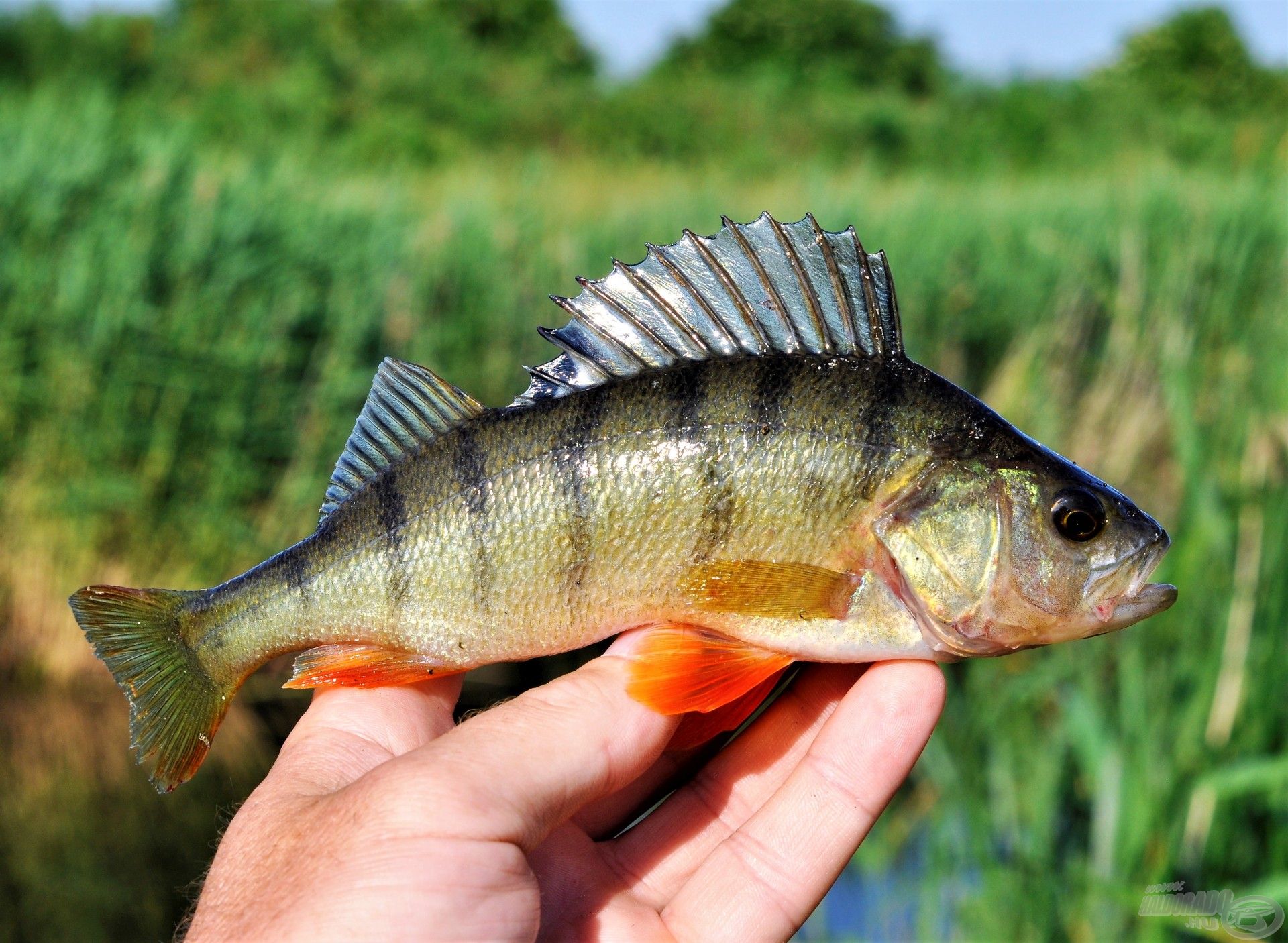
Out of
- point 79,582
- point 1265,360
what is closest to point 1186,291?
point 1265,360

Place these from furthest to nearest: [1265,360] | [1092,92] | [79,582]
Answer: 1. [1092,92]
2. [79,582]
3. [1265,360]

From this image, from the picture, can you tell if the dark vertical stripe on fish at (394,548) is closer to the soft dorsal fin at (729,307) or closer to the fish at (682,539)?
the fish at (682,539)

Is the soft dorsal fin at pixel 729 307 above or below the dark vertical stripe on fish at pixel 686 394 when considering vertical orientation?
above

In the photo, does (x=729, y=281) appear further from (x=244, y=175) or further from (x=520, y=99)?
(x=520, y=99)

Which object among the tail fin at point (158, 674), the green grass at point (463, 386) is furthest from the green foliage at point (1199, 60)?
the tail fin at point (158, 674)

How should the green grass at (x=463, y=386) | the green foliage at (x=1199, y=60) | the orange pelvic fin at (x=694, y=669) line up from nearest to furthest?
the orange pelvic fin at (x=694, y=669)
the green grass at (x=463, y=386)
the green foliage at (x=1199, y=60)

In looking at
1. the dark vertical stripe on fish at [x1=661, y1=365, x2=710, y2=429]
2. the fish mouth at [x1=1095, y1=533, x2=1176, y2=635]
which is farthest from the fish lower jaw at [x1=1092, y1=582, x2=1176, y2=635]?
the dark vertical stripe on fish at [x1=661, y1=365, x2=710, y2=429]

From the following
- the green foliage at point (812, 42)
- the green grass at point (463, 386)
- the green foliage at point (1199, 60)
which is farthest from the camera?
the green foliage at point (812, 42)
